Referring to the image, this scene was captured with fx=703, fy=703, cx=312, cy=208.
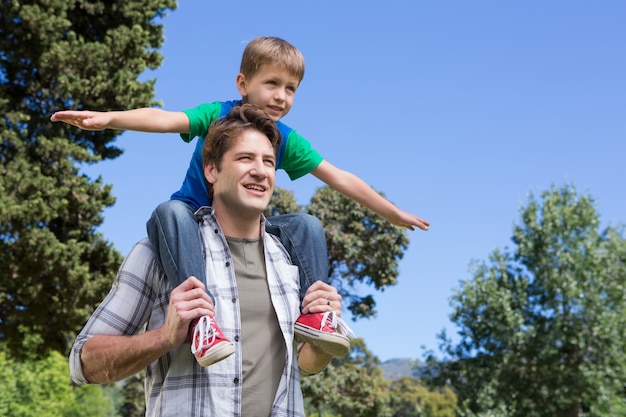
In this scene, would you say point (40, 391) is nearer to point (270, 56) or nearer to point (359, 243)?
point (359, 243)

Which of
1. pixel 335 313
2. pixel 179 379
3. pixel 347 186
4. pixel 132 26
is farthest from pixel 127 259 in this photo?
pixel 132 26

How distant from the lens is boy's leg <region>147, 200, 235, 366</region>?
213 cm

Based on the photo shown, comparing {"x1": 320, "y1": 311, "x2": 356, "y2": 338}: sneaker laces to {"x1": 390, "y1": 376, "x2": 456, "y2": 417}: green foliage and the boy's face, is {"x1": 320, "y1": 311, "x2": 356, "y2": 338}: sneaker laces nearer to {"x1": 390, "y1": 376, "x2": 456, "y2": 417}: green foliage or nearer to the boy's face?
the boy's face

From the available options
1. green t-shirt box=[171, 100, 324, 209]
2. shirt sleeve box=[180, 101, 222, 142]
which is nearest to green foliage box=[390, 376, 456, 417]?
green t-shirt box=[171, 100, 324, 209]

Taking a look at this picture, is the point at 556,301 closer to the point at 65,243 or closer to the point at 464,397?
the point at 464,397

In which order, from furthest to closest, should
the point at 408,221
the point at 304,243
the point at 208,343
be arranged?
the point at 408,221 < the point at 304,243 < the point at 208,343

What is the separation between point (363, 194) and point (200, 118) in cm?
79

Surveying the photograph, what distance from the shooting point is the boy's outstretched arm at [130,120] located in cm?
274

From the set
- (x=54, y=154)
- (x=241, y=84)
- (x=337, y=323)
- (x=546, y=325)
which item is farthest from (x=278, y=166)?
(x=546, y=325)

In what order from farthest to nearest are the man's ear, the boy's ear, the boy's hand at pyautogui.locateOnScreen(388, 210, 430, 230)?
the boy's ear → the boy's hand at pyautogui.locateOnScreen(388, 210, 430, 230) → the man's ear

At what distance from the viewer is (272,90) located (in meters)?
3.27

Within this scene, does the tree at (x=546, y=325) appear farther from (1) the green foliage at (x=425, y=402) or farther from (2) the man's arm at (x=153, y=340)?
(1) the green foliage at (x=425, y=402)

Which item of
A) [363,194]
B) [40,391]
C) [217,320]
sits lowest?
[217,320]

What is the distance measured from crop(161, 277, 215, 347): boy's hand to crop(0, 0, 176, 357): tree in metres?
12.2
